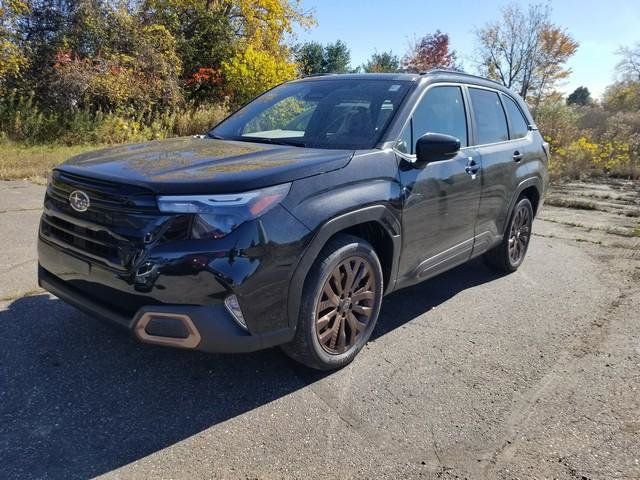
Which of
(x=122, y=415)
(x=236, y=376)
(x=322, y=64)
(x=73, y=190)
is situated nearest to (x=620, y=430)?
(x=236, y=376)

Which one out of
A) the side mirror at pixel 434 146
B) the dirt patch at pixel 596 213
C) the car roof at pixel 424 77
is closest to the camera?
the side mirror at pixel 434 146

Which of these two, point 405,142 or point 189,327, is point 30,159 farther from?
point 189,327

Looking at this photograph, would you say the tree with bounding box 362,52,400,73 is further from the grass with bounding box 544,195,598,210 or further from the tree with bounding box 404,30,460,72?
the grass with bounding box 544,195,598,210

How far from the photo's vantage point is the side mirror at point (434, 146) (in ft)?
11.1

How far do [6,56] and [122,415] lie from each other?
11.4 m

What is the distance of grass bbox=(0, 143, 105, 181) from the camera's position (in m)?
8.67

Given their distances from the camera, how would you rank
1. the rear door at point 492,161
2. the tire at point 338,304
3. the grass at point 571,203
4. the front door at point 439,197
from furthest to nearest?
the grass at point 571,203 < the rear door at point 492,161 < the front door at point 439,197 < the tire at point 338,304

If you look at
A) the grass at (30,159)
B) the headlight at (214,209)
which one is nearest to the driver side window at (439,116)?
the headlight at (214,209)

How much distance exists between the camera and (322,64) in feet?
117

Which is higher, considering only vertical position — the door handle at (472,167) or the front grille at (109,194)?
the door handle at (472,167)

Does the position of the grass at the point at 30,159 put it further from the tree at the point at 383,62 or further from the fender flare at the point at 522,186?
the tree at the point at 383,62

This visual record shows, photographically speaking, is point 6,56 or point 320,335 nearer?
point 320,335

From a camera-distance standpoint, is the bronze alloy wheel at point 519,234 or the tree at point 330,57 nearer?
the bronze alloy wheel at point 519,234

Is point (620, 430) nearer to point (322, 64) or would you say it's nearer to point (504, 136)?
point (504, 136)
